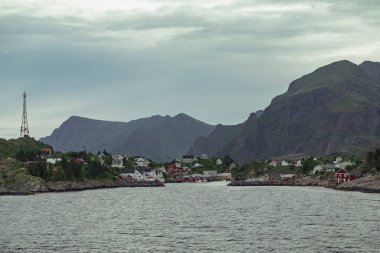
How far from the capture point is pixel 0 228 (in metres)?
89.5

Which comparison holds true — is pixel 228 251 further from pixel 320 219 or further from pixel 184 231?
pixel 320 219

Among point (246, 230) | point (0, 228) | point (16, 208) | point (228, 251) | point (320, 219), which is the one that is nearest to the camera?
point (228, 251)

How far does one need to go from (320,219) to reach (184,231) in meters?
25.4

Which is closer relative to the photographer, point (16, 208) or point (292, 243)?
point (292, 243)

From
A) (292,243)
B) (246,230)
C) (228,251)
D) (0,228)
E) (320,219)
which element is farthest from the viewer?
(320,219)

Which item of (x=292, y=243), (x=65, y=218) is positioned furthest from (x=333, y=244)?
(x=65, y=218)

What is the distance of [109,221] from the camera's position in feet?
331

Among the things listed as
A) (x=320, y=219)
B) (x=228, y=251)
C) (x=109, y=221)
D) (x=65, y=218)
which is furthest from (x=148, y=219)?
(x=228, y=251)

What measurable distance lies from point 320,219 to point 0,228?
48717mm

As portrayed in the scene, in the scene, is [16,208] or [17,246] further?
[16,208]

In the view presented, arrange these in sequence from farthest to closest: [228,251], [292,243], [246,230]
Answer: [246,230]
[292,243]
[228,251]

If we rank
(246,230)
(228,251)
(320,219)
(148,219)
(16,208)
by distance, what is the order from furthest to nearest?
(16,208) < (148,219) < (320,219) < (246,230) < (228,251)

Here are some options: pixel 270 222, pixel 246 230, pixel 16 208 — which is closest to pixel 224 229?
pixel 246 230

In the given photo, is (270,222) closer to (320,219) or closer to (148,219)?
(320,219)
